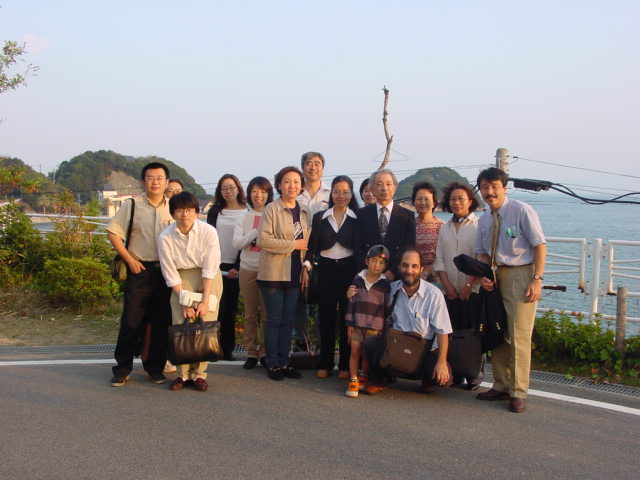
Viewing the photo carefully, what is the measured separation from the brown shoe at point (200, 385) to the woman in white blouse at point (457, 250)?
2.09m

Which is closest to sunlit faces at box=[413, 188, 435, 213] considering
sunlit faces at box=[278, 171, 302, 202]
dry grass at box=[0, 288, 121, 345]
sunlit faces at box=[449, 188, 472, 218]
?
sunlit faces at box=[449, 188, 472, 218]

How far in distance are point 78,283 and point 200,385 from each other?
3.79m

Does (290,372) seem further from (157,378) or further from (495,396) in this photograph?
(495,396)

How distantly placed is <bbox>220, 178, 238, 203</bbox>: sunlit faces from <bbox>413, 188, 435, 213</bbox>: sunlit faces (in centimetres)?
187

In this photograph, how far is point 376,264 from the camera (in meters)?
5.00

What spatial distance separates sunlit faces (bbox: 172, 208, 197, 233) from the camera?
4938 millimetres

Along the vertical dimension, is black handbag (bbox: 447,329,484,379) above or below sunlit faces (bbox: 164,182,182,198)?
below

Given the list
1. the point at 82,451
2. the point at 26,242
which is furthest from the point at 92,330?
the point at 82,451

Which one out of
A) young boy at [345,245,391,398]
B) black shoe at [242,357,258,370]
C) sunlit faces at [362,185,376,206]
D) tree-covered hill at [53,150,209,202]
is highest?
tree-covered hill at [53,150,209,202]

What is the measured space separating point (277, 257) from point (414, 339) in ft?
4.66

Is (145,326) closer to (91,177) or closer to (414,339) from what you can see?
(414,339)

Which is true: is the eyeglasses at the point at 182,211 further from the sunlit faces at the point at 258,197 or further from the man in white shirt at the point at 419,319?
the man in white shirt at the point at 419,319

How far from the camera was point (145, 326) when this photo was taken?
5.37 m

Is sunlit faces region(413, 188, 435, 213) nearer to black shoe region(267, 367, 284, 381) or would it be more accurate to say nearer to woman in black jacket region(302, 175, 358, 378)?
woman in black jacket region(302, 175, 358, 378)
